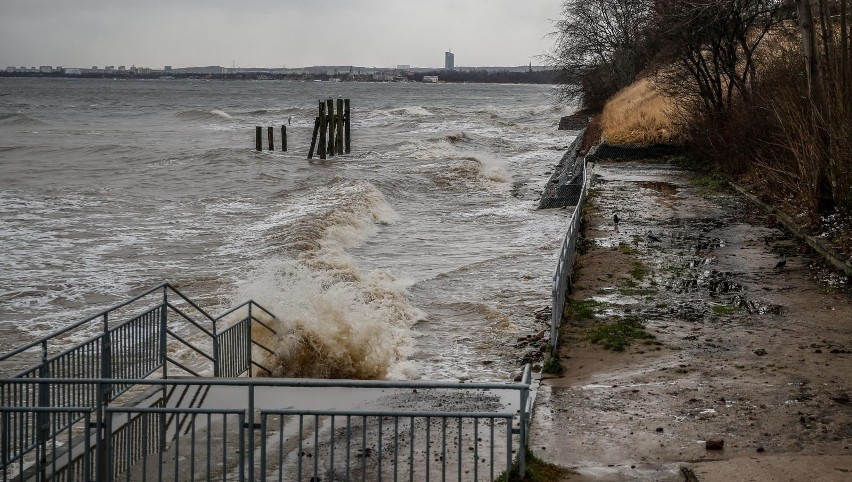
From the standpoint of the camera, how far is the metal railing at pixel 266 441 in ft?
22.9

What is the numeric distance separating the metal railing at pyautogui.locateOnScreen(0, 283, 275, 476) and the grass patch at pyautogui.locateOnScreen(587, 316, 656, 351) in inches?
166

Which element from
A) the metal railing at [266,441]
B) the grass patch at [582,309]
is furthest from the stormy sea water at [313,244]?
the metal railing at [266,441]

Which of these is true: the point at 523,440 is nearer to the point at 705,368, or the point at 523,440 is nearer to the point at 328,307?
the point at 705,368

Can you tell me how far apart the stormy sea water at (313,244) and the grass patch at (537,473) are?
4.67 meters

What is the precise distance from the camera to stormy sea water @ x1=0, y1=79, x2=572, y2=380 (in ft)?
46.4

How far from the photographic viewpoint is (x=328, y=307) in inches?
572

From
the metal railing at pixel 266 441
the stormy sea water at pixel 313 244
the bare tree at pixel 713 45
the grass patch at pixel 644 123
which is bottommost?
the stormy sea water at pixel 313 244

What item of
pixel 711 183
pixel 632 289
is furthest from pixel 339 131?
pixel 632 289

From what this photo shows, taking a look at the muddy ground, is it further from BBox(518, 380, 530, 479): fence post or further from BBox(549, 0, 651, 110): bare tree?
BBox(549, 0, 651, 110): bare tree

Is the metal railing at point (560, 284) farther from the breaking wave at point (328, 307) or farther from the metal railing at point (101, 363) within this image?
the metal railing at point (101, 363)

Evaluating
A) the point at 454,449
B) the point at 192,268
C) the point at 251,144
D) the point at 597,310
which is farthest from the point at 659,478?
the point at 251,144

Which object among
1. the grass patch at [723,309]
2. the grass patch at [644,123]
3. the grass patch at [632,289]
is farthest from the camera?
the grass patch at [644,123]

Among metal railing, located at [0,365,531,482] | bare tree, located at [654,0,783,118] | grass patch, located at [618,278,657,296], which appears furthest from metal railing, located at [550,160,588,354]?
bare tree, located at [654,0,783,118]

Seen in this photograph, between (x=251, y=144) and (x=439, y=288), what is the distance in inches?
1980
